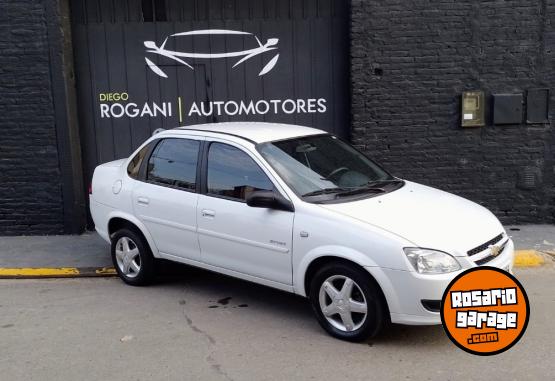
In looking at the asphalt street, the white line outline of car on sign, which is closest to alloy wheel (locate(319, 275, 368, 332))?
the asphalt street

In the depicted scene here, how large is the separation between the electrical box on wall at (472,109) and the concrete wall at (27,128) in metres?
5.57

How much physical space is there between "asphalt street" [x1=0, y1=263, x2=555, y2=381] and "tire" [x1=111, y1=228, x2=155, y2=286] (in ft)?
0.45

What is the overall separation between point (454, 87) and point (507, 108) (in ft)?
2.50

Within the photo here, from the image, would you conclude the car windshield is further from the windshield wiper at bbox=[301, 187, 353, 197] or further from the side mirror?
the side mirror

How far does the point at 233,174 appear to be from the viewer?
17.5 feet

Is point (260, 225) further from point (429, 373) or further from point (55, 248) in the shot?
point (55, 248)

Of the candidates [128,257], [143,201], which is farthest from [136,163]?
[128,257]

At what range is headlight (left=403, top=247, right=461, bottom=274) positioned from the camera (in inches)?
167

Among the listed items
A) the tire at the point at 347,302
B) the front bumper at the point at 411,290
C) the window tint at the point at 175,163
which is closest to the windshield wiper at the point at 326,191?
the tire at the point at 347,302

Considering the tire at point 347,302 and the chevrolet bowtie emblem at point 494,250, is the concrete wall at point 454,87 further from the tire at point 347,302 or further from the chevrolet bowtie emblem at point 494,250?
the tire at point 347,302

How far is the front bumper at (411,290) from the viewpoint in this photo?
423 centimetres

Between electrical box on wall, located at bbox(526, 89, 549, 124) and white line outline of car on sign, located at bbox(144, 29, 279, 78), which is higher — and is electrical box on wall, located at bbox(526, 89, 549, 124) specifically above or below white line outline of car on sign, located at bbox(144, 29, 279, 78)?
below

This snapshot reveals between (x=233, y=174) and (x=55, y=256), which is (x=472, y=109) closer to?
(x=233, y=174)

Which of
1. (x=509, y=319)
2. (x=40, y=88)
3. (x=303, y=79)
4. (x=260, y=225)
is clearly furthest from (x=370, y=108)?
(x=509, y=319)
